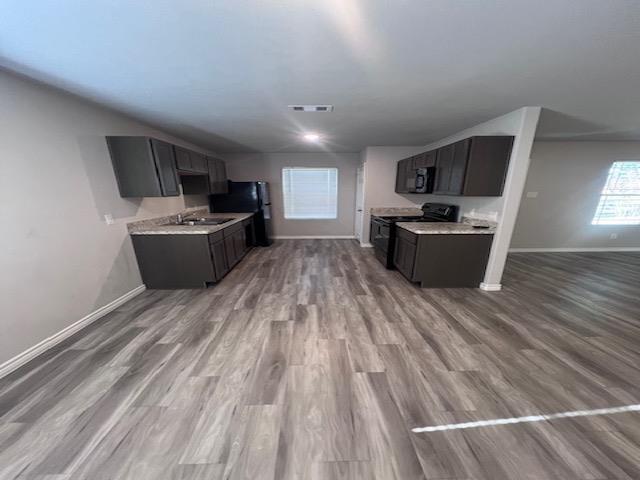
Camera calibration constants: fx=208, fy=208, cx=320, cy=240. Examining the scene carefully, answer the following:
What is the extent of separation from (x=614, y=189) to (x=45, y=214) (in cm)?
934

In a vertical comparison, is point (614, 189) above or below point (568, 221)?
above

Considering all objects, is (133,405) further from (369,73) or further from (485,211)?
(485,211)

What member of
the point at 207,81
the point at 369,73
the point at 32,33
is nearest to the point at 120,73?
the point at 32,33

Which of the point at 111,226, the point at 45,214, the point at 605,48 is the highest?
the point at 605,48

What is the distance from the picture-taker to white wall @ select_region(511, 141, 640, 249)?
4309mm

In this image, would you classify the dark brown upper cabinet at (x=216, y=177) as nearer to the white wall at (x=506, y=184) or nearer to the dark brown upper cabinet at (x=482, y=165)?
the dark brown upper cabinet at (x=482, y=165)

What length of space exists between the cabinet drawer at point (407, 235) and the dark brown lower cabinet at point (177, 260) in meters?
3.00

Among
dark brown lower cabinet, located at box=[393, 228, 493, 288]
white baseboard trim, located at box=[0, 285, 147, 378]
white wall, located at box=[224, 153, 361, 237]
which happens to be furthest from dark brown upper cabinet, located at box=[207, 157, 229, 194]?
dark brown lower cabinet, located at box=[393, 228, 493, 288]

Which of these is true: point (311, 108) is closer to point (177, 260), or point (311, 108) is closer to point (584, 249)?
point (177, 260)

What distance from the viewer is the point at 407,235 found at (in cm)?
331

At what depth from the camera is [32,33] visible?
1302mm

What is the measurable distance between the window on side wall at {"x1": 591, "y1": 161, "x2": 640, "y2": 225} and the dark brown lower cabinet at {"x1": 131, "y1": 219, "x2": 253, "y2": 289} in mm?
7937

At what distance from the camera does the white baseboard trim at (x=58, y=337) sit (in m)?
1.74

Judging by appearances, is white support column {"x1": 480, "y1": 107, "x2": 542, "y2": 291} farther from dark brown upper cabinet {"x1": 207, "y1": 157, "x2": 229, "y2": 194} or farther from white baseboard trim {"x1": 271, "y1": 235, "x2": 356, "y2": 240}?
dark brown upper cabinet {"x1": 207, "y1": 157, "x2": 229, "y2": 194}
